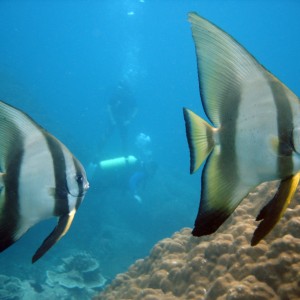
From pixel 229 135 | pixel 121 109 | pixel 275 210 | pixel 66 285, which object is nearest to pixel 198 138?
pixel 229 135

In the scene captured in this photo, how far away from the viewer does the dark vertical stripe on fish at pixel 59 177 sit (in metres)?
1.62

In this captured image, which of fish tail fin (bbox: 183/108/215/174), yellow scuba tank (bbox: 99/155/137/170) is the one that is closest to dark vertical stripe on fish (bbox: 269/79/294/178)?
fish tail fin (bbox: 183/108/215/174)

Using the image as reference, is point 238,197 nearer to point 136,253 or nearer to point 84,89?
point 136,253

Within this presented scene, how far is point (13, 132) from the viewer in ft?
5.52

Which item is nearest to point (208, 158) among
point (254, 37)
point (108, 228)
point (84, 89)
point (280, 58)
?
point (108, 228)

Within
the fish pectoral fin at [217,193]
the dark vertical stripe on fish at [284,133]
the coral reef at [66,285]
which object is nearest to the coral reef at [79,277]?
the coral reef at [66,285]

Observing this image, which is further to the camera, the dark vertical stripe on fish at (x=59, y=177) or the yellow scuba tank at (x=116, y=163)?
the yellow scuba tank at (x=116, y=163)

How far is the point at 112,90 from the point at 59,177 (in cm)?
2531

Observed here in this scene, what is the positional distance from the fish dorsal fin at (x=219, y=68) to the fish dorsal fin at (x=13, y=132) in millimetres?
991

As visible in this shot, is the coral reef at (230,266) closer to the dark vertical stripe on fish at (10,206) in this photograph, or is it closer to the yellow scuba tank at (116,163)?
the dark vertical stripe on fish at (10,206)

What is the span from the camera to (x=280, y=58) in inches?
4473

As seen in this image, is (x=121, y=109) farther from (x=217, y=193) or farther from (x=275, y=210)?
(x=275, y=210)

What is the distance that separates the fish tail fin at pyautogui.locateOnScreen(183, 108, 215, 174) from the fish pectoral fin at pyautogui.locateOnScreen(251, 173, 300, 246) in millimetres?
287

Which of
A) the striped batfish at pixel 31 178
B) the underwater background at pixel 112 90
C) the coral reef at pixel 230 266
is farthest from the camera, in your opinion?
Result: the underwater background at pixel 112 90
